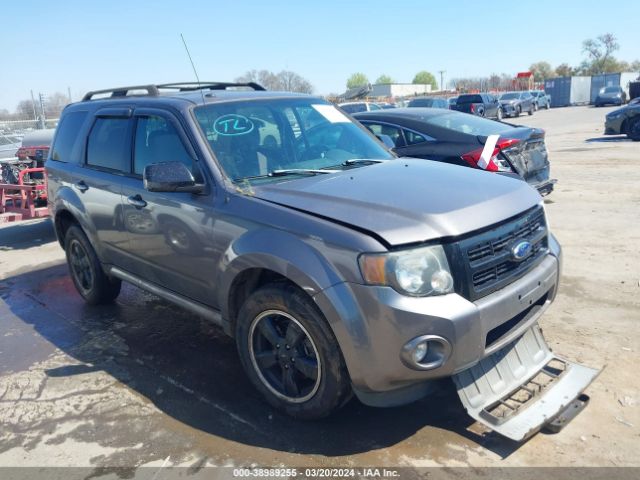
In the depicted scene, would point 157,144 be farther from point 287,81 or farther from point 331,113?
point 287,81

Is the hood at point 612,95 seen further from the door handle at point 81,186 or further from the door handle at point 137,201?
the door handle at point 137,201

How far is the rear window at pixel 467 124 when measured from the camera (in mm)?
7387

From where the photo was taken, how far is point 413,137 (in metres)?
7.50

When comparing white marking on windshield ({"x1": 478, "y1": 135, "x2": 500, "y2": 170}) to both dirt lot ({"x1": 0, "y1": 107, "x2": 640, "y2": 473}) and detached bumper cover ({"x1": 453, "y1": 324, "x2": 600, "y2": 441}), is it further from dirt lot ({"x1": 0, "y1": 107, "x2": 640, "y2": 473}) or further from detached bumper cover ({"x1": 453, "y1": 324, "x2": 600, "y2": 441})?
detached bumper cover ({"x1": 453, "y1": 324, "x2": 600, "y2": 441})

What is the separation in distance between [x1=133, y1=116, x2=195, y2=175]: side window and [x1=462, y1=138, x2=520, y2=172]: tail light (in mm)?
4176

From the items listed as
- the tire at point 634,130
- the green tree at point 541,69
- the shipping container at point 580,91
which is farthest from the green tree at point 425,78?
the tire at point 634,130

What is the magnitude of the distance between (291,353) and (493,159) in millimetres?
4849

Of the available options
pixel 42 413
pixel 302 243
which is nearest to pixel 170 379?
pixel 42 413

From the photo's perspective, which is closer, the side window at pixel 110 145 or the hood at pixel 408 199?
the hood at pixel 408 199

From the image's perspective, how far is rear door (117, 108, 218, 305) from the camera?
3.65 metres

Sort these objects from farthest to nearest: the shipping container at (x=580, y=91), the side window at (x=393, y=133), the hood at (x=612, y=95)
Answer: the shipping container at (x=580, y=91) < the hood at (x=612, y=95) < the side window at (x=393, y=133)

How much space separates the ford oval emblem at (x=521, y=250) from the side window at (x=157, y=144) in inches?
84.6

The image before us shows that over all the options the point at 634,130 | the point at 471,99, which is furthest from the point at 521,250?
the point at 471,99

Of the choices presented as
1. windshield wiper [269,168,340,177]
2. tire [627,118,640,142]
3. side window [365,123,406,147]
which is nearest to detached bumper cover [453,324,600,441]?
windshield wiper [269,168,340,177]
